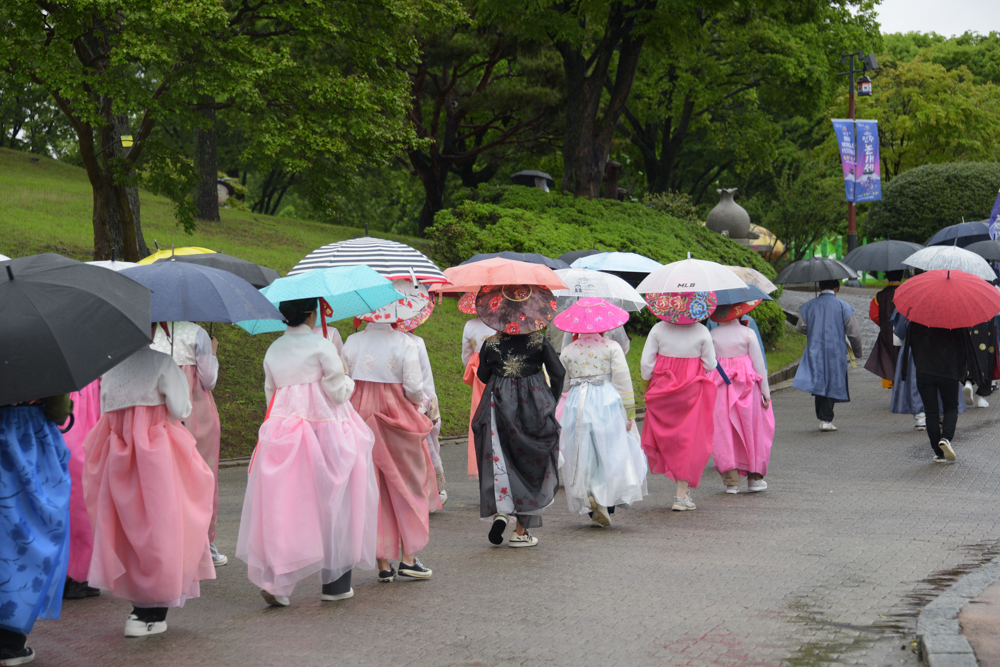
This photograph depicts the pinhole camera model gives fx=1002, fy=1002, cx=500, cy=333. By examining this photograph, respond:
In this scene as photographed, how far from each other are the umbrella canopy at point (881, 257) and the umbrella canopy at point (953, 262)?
1.21 meters

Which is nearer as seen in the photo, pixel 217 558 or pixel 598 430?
pixel 217 558

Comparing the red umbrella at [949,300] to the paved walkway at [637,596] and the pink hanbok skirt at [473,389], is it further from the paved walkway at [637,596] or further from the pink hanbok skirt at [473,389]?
the pink hanbok skirt at [473,389]

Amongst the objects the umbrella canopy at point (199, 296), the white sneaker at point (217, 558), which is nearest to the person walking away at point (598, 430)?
the white sneaker at point (217, 558)

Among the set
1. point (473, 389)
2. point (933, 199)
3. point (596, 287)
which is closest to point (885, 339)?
point (596, 287)

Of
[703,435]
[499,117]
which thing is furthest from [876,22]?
[703,435]

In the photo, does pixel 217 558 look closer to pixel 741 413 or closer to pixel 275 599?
pixel 275 599

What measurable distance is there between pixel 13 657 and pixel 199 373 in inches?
97.5

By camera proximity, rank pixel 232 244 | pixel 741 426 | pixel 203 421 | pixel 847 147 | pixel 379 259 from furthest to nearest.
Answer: pixel 847 147 < pixel 232 244 < pixel 741 426 < pixel 379 259 < pixel 203 421

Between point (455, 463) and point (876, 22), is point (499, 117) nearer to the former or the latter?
point (876, 22)

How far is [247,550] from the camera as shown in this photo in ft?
18.9

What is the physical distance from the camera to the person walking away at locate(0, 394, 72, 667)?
461 cm

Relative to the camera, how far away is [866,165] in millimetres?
29922

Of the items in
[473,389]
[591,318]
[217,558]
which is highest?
[591,318]

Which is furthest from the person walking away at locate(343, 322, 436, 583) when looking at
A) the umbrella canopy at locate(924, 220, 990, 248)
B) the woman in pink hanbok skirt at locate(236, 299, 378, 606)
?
the umbrella canopy at locate(924, 220, 990, 248)
